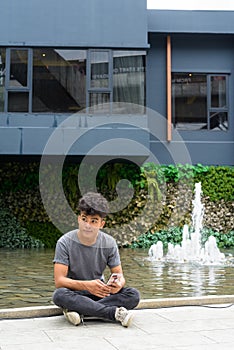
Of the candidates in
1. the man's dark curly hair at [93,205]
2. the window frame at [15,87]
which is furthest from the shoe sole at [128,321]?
the window frame at [15,87]

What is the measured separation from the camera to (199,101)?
50.4 feet

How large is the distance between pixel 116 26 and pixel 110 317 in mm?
10513

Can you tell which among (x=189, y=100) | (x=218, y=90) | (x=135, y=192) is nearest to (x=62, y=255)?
(x=135, y=192)

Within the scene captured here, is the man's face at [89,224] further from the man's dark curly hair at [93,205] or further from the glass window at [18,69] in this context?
the glass window at [18,69]

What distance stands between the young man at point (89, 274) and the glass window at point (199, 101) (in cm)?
1147

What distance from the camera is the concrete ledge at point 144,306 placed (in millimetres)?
4234

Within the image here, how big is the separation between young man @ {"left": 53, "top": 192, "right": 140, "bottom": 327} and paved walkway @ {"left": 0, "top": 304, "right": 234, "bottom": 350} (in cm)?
13

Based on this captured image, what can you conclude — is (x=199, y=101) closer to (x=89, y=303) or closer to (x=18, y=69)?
(x=18, y=69)

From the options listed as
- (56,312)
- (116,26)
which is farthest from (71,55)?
(56,312)

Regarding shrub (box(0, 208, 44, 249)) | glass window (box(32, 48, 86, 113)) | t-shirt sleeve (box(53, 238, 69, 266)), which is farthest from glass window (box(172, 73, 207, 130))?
t-shirt sleeve (box(53, 238, 69, 266))

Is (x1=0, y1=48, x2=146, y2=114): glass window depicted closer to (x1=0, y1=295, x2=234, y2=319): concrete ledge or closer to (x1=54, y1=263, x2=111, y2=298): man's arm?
(x1=0, y1=295, x2=234, y2=319): concrete ledge

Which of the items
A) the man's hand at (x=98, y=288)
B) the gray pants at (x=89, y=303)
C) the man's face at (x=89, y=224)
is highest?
the man's face at (x=89, y=224)

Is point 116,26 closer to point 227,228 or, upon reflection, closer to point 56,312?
point 227,228

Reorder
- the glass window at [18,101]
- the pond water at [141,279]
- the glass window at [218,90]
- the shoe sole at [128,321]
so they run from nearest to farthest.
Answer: the shoe sole at [128,321], the pond water at [141,279], the glass window at [18,101], the glass window at [218,90]
